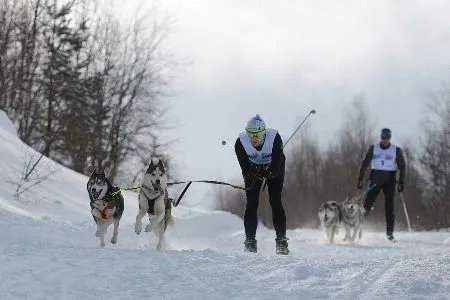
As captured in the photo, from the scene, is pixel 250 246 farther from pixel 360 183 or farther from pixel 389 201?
pixel 389 201

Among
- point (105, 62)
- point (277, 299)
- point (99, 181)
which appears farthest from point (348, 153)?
point (277, 299)

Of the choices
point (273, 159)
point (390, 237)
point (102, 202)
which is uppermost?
point (273, 159)

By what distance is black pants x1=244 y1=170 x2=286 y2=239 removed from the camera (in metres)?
6.88

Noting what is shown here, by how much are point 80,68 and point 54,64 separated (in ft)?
12.2

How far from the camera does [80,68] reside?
26125 mm

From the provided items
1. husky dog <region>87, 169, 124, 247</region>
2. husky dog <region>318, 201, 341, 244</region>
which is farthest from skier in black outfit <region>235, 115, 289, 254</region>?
husky dog <region>318, 201, 341, 244</region>

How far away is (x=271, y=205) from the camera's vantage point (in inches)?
274

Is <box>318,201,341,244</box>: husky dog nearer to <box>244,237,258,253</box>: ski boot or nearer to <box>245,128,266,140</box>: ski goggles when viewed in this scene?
<box>244,237,258,253</box>: ski boot

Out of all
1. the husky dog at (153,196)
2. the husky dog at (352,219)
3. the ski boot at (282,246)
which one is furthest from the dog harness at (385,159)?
the husky dog at (153,196)

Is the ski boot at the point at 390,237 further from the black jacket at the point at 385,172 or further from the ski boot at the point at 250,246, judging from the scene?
the ski boot at the point at 250,246

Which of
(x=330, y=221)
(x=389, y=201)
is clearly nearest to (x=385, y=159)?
(x=389, y=201)

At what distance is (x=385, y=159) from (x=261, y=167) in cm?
474

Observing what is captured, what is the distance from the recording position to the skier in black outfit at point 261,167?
6.75 m

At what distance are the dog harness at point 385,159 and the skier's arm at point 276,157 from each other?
15.4ft
